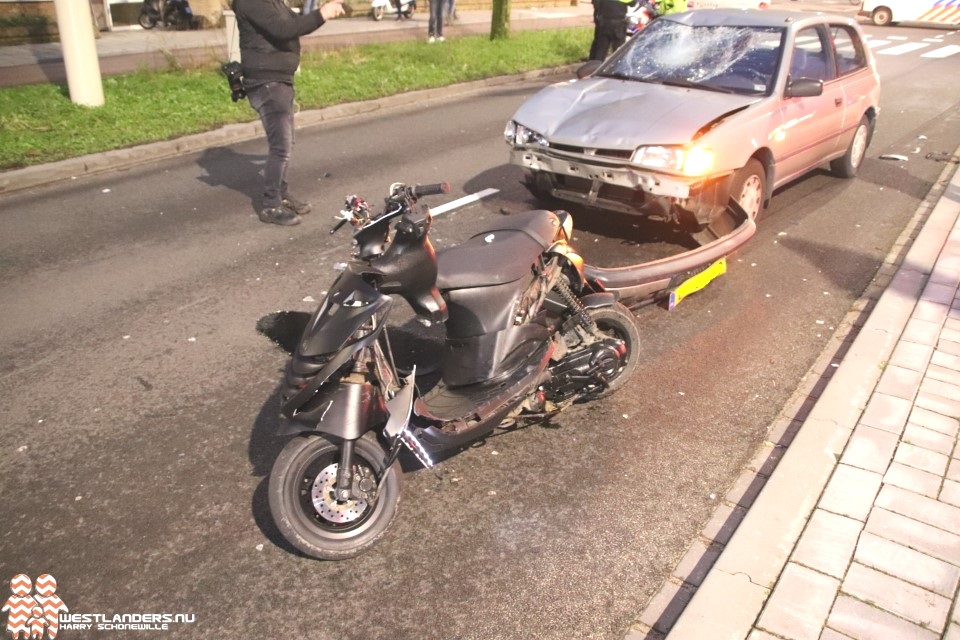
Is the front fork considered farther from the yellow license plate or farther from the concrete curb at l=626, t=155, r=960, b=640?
the yellow license plate

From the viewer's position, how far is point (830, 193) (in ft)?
29.3

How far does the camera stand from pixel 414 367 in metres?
3.99

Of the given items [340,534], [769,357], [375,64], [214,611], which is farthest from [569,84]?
[375,64]

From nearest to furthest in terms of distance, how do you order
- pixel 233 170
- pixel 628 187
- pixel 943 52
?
pixel 628 187
pixel 233 170
pixel 943 52

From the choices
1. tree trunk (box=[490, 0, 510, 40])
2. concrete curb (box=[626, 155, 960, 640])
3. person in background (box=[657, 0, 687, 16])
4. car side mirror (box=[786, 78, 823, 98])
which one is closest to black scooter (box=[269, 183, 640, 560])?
concrete curb (box=[626, 155, 960, 640])

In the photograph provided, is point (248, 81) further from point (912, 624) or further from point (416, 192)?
point (912, 624)

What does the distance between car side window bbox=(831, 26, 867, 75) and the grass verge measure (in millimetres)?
7385

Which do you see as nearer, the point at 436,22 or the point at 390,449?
the point at 390,449

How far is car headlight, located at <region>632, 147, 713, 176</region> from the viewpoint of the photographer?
20.7ft

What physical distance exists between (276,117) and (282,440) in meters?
3.81

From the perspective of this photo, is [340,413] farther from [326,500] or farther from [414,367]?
[414,367]

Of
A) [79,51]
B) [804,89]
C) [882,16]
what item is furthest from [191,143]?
[882,16]

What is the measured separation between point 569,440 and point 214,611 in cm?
205

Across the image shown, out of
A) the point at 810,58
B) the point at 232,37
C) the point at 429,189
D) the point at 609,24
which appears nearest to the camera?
the point at 429,189
